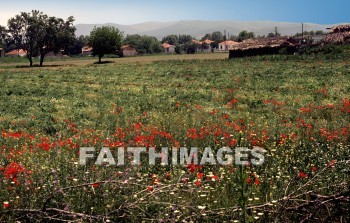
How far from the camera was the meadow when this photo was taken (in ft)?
16.9

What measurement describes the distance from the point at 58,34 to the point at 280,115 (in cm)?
6733

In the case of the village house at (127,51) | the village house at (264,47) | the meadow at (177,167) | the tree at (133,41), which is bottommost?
the meadow at (177,167)

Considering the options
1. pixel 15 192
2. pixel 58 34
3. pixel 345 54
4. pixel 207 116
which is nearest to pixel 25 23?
pixel 58 34

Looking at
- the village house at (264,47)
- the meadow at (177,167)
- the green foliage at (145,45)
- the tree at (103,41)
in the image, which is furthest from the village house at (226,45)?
the meadow at (177,167)

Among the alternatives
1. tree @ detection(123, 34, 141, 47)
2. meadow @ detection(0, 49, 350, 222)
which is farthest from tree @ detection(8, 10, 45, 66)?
tree @ detection(123, 34, 141, 47)

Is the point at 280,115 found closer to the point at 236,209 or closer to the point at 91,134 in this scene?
the point at 91,134

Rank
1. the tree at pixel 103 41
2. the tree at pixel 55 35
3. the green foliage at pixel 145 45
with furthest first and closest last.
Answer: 1. the green foliage at pixel 145 45
2. the tree at pixel 103 41
3. the tree at pixel 55 35

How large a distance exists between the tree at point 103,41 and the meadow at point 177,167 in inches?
2443

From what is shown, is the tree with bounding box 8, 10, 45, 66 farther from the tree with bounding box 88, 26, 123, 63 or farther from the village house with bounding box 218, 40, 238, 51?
the village house with bounding box 218, 40, 238, 51

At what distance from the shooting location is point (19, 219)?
5.35 metres

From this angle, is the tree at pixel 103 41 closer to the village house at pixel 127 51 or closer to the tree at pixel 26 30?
the tree at pixel 26 30

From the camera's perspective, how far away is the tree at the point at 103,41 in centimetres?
8094

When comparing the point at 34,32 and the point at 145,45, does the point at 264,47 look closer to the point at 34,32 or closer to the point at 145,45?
the point at 34,32

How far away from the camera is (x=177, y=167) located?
805 centimetres
